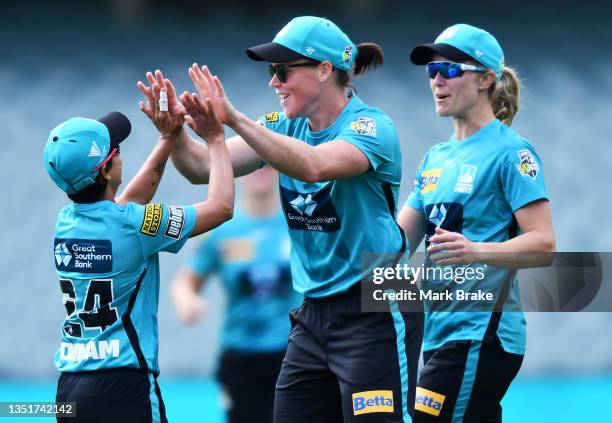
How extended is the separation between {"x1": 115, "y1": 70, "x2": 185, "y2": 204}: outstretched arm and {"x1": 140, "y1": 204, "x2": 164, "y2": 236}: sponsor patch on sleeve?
38 centimetres

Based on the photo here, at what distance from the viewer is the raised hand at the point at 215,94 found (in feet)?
12.5

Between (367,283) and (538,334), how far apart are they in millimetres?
6842

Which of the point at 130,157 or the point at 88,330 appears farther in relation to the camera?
the point at 130,157

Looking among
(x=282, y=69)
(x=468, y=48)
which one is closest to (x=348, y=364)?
(x=282, y=69)

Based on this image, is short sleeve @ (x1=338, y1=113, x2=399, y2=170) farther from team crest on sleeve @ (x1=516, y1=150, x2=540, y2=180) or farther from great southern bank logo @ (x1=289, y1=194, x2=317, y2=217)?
team crest on sleeve @ (x1=516, y1=150, x2=540, y2=180)

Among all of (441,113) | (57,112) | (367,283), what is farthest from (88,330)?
(57,112)

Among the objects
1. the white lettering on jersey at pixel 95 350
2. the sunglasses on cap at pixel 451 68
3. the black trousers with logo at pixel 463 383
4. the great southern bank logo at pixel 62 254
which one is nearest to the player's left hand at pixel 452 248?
the black trousers with logo at pixel 463 383

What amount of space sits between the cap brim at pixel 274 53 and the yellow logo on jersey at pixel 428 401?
1.49 m

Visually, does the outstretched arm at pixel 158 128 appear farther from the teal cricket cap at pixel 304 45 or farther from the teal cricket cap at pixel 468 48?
the teal cricket cap at pixel 468 48

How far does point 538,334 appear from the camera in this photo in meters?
10.5

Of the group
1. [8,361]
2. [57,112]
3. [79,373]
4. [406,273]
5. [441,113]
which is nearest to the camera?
[79,373]

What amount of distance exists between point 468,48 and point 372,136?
0.77 m

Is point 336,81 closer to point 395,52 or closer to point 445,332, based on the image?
point 445,332

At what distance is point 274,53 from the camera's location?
4.16m
